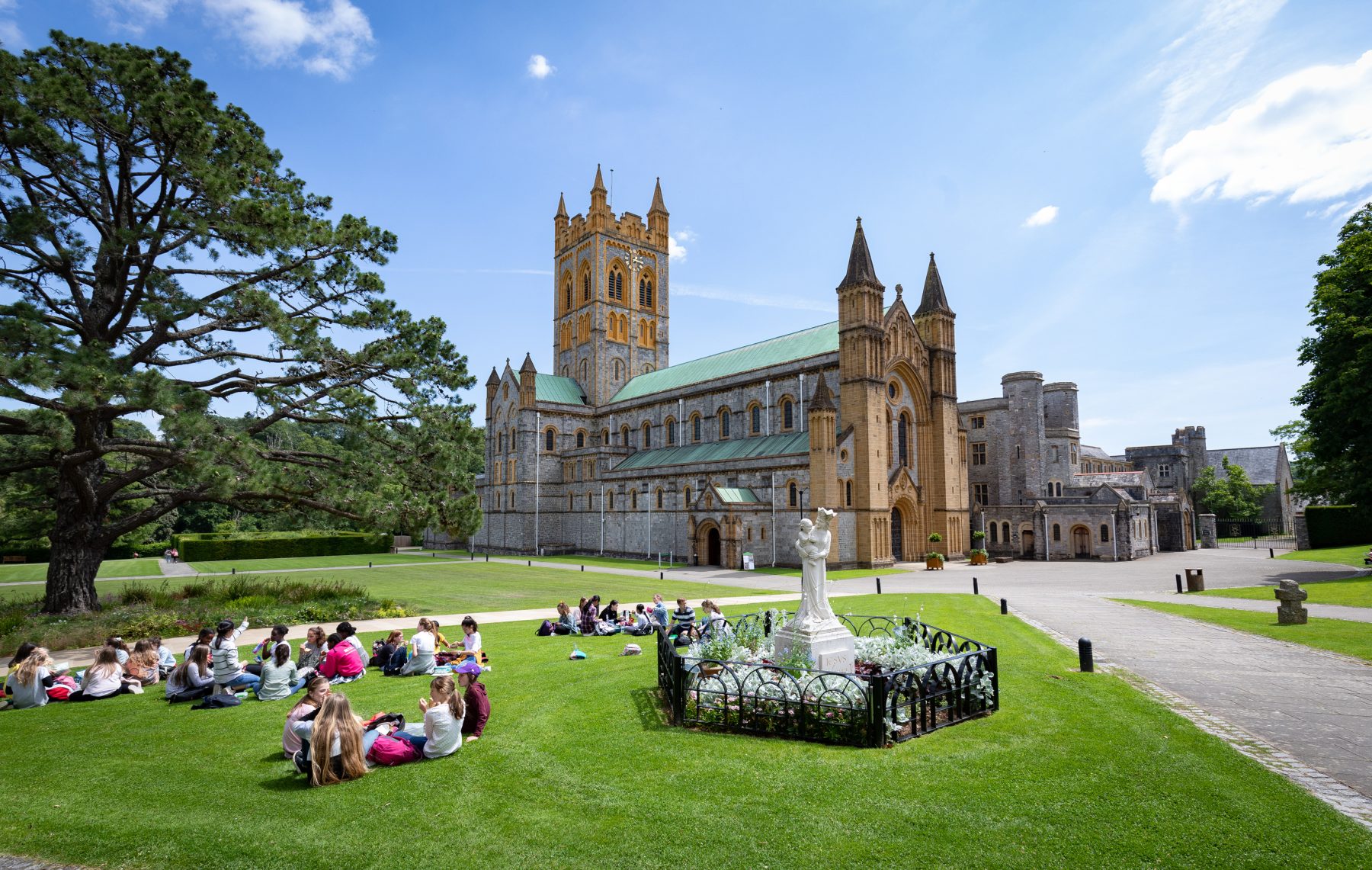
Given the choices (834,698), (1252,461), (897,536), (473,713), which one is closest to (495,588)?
(473,713)

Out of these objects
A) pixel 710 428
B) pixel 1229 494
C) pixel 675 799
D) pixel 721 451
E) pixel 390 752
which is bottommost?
pixel 675 799

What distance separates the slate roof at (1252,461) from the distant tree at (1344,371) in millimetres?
50576

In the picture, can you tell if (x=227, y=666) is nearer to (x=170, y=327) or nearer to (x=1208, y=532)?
(x=170, y=327)

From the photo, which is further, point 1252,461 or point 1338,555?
point 1252,461

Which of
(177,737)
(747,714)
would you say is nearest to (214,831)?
(177,737)

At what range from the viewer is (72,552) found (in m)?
18.6

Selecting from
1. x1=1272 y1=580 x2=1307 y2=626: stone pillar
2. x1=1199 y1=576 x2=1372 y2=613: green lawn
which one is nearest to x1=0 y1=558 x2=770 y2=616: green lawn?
x1=1272 y1=580 x2=1307 y2=626: stone pillar

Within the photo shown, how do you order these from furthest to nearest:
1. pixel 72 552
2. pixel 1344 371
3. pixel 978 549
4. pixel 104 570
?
pixel 978 549 → pixel 104 570 → pixel 1344 371 → pixel 72 552

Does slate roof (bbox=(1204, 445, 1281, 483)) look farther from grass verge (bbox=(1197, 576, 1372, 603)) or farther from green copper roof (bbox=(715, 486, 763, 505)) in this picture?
green copper roof (bbox=(715, 486, 763, 505))

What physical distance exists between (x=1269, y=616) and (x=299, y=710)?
23.0 metres

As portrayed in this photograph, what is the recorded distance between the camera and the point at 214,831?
6.59 meters

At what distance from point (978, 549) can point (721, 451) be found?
18328 millimetres

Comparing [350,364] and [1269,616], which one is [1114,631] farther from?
[350,364]

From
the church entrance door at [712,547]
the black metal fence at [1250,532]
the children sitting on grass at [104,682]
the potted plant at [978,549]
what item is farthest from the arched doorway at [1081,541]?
the children sitting on grass at [104,682]
